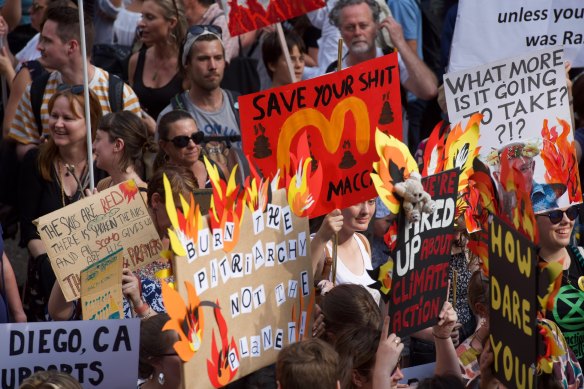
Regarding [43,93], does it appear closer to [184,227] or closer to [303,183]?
[303,183]

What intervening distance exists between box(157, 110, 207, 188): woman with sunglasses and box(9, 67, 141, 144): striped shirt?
57cm

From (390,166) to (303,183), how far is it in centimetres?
41

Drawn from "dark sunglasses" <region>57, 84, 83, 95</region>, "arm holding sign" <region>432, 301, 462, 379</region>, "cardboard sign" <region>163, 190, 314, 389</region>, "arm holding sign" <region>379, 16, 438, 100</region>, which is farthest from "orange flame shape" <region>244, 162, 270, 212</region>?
"arm holding sign" <region>379, 16, 438, 100</region>

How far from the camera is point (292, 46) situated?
30.0 feet

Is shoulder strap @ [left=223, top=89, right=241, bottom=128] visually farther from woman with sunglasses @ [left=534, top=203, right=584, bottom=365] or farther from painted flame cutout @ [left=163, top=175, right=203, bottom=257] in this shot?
painted flame cutout @ [left=163, top=175, right=203, bottom=257]

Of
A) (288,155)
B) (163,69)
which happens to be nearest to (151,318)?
(288,155)

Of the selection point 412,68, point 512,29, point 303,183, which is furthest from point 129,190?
point 412,68

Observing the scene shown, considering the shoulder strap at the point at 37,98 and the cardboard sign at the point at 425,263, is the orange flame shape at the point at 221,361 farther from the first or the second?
the shoulder strap at the point at 37,98

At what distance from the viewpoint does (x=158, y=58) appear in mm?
8867

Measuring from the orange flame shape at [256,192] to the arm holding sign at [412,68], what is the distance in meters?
3.79

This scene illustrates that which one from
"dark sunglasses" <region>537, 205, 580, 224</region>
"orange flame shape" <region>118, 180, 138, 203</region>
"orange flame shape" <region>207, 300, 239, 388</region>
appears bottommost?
"dark sunglasses" <region>537, 205, 580, 224</region>

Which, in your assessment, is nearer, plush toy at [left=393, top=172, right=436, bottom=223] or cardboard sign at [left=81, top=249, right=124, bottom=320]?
plush toy at [left=393, top=172, right=436, bottom=223]

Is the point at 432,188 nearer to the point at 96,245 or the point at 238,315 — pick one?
the point at 238,315

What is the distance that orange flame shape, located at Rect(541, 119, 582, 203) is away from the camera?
661cm
